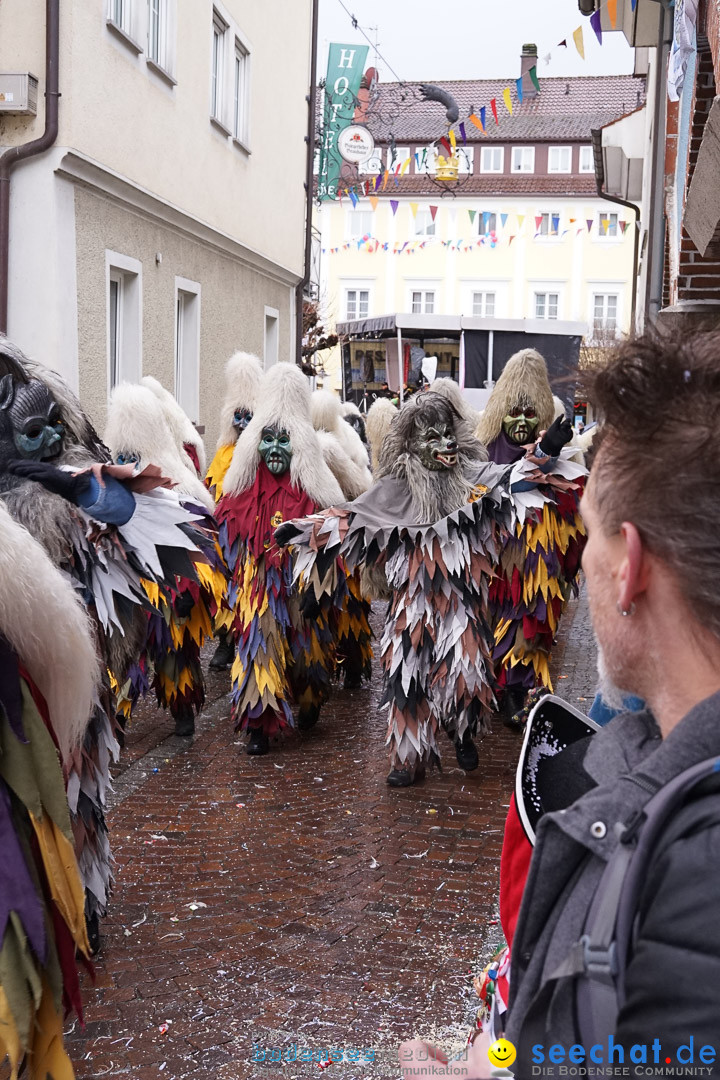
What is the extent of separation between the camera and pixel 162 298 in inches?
501

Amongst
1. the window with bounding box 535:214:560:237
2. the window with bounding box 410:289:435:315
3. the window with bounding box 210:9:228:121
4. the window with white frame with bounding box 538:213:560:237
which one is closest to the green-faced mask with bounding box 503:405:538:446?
the window with bounding box 210:9:228:121

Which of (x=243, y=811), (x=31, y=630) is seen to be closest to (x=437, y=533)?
(x=243, y=811)

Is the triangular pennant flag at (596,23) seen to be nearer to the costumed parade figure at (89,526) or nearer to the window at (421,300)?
the costumed parade figure at (89,526)

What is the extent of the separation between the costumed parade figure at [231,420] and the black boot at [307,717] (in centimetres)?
170

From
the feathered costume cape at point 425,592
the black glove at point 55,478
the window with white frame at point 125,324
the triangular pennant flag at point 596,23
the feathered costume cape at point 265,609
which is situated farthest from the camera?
the window with white frame at point 125,324

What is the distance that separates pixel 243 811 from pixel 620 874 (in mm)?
4754

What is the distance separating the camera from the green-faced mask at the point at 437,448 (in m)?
6.23

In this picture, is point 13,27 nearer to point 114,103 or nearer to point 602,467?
point 114,103

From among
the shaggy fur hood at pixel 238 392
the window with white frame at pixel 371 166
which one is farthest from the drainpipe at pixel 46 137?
the window with white frame at pixel 371 166

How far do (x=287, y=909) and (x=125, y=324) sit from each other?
8.53 m

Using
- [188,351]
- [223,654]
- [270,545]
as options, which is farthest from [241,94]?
[270,545]

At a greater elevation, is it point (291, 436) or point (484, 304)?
point (484, 304)

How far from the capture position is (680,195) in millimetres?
5453

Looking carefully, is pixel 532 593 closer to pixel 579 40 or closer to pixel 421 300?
pixel 579 40
